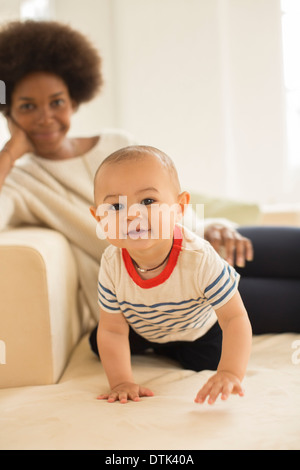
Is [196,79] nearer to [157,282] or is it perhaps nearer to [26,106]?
[26,106]

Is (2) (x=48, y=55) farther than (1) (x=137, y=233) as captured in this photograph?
Yes

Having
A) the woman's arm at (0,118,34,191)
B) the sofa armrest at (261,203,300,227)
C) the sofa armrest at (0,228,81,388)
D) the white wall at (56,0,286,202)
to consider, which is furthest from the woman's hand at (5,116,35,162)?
the white wall at (56,0,286,202)

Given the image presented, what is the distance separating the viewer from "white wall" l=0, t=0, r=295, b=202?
2906 millimetres

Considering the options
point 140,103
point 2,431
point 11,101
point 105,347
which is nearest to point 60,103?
point 11,101

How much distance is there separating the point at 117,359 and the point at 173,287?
171 millimetres

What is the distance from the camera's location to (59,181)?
1.42 m

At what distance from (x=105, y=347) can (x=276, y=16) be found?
8.67 feet

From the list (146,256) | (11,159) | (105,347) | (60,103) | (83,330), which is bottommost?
(83,330)

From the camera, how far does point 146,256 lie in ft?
2.97

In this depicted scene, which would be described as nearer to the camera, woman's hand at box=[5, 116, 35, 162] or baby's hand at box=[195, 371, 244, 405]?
baby's hand at box=[195, 371, 244, 405]

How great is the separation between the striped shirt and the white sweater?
1.20 feet

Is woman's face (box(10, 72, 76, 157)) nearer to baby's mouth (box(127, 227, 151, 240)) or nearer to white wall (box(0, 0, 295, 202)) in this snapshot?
baby's mouth (box(127, 227, 151, 240))

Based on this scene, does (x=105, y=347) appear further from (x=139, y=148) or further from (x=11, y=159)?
(x=11, y=159)

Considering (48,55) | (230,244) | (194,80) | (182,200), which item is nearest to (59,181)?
(48,55)
